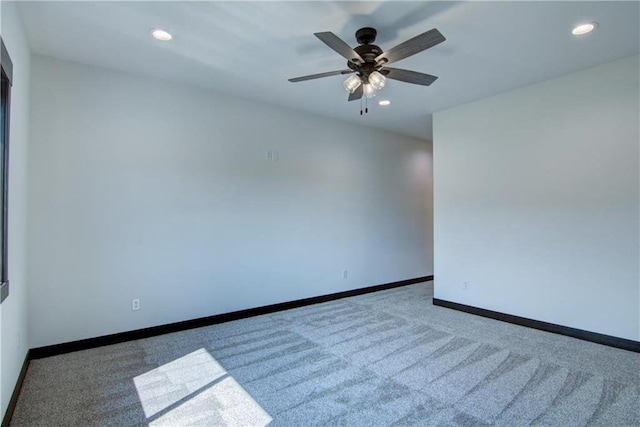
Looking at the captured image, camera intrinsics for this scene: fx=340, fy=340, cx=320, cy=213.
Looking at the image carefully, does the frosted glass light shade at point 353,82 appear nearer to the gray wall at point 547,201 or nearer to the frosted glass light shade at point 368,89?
the frosted glass light shade at point 368,89

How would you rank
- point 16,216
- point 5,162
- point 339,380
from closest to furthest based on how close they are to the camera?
point 5,162
point 16,216
point 339,380

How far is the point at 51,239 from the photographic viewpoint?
3.15 m

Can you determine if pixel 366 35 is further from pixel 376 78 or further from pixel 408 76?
pixel 408 76

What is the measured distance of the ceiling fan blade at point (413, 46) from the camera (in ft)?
7.11

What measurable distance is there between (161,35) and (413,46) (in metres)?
2.05

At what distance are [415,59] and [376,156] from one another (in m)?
2.66

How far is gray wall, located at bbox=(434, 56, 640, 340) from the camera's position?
3320mm

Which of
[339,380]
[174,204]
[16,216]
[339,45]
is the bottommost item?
[339,380]

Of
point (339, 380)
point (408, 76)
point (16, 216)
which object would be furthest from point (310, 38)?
point (339, 380)

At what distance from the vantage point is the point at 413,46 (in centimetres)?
232

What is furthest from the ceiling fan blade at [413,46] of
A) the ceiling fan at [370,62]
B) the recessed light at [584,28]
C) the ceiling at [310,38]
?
the recessed light at [584,28]

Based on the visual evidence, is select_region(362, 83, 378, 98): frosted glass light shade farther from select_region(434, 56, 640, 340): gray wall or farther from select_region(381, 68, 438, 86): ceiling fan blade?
select_region(434, 56, 640, 340): gray wall

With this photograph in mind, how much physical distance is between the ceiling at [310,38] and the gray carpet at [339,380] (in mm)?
2781

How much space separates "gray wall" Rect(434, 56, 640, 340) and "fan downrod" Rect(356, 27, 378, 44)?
2383 millimetres
